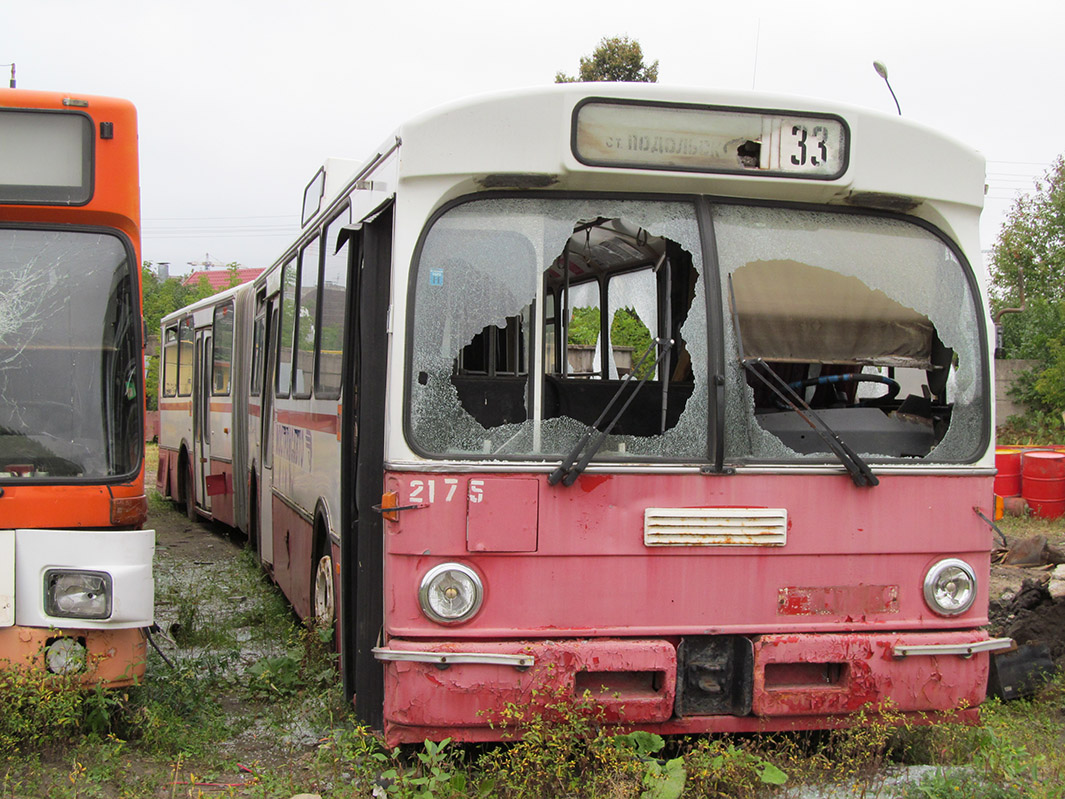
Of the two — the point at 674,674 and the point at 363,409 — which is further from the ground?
the point at 363,409

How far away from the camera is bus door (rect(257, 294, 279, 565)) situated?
8562mm

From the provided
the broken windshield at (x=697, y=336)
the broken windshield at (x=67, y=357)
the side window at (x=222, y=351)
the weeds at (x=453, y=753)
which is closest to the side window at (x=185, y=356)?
the side window at (x=222, y=351)

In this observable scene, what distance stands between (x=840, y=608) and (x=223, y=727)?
9.85ft

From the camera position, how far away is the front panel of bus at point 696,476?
4.15 m

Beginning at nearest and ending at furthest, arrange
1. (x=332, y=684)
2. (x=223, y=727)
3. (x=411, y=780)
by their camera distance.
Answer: (x=411, y=780)
(x=223, y=727)
(x=332, y=684)

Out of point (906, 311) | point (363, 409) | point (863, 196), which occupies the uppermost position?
point (863, 196)

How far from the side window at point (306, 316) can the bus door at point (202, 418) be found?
244 inches

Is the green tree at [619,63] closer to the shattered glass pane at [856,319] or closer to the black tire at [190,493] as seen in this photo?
the black tire at [190,493]

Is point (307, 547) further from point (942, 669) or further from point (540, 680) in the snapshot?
point (942, 669)

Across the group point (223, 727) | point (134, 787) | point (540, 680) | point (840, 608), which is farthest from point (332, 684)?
point (840, 608)

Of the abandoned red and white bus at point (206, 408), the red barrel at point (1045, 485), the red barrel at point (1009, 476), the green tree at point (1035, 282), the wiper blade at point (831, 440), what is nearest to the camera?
the wiper blade at point (831, 440)

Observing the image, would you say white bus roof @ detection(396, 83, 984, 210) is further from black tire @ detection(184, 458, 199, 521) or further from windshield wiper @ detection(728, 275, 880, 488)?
black tire @ detection(184, 458, 199, 521)

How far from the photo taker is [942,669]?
175 inches

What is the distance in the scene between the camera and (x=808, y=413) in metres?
4.37
